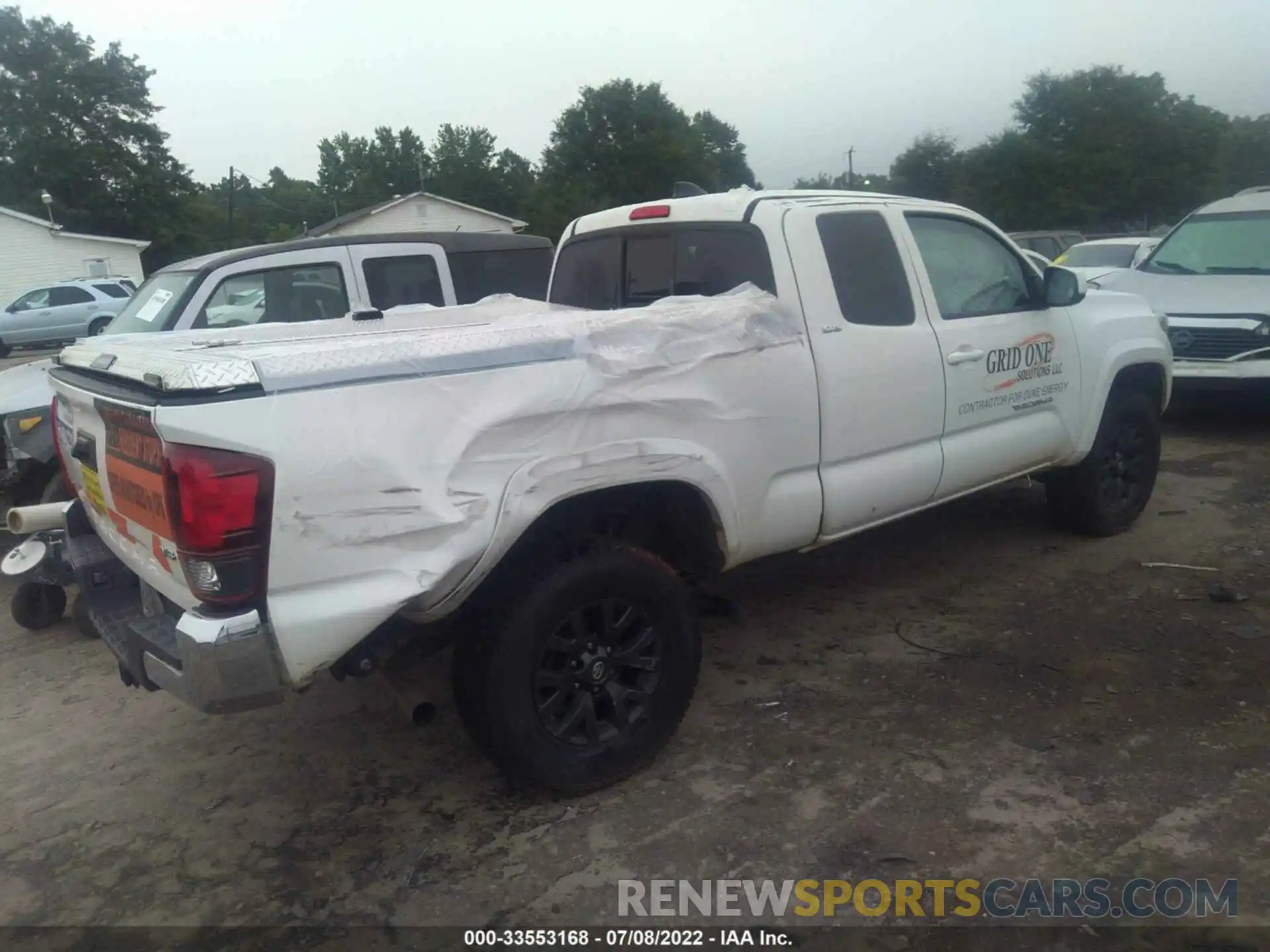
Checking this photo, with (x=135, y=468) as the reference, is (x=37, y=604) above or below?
below

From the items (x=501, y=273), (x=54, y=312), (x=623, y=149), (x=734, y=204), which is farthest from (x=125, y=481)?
(x=623, y=149)

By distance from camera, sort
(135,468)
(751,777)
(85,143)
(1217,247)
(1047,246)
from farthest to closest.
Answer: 1. (85,143)
2. (1047,246)
3. (1217,247)
4. (751,777)
5. (135,468)

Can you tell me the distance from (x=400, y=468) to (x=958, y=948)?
1963 mm

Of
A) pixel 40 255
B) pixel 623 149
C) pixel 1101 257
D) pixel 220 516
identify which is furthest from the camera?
pixel 623 149

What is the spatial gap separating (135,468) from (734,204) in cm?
246

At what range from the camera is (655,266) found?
14.3 ft

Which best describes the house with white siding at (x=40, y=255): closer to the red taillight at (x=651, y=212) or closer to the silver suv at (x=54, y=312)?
the silver suv at (x=54, y=312)

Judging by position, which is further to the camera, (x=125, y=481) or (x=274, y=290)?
(x=274, y=290)

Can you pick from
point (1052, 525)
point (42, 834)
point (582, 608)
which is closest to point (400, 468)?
point (582, 608)

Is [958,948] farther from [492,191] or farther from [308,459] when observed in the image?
[492,191]

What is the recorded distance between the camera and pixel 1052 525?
19.0 feet

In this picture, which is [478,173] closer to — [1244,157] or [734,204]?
[1244,157]

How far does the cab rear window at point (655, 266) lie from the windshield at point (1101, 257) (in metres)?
10.4

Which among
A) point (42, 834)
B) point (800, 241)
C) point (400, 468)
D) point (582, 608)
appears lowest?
point (42, 834)
